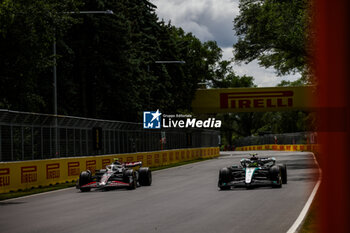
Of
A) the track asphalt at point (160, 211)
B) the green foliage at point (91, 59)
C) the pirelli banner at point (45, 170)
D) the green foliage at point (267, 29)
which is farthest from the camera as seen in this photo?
the green foliage at point (267, 29)

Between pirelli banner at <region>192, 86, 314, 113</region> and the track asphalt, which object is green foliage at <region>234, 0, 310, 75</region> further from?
pirelli banner at <region>192, 86, 314, 113</region>

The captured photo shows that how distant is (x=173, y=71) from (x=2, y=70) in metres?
36.2

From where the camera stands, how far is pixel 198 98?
63.5 meters

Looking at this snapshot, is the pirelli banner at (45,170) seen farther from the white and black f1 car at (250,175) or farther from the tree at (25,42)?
the white and black f1 car at (250,175)

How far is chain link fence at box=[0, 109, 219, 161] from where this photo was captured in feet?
68.2

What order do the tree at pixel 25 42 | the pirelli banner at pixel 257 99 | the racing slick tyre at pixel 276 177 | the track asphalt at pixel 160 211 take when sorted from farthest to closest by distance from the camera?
the pirelli banner at pixel 257 99, the tree at pixel 25 42, the racing slick tyre at pixel 276 177, the track asphalt at pixel 160 211

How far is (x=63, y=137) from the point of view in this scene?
85.6 feet

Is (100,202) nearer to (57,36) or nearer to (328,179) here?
(57,36)

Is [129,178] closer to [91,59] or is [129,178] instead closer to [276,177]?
[276,177]

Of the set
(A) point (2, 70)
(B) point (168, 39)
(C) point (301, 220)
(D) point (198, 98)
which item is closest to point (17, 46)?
(A) point (2, 70)

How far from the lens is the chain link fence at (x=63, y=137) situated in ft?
68.2

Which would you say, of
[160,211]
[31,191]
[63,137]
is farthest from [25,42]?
[160,211]

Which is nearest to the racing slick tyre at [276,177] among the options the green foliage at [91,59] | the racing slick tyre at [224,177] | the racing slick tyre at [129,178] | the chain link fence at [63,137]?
the racing slick tyre at [224,177]

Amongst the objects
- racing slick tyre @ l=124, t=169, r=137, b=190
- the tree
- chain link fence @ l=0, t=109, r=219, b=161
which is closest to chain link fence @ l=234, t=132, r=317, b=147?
chain link fence @ l=0, t=109, r=219, b=161
